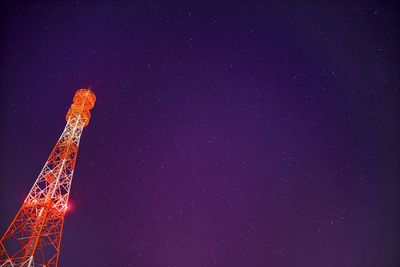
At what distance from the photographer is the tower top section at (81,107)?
64.7 ft

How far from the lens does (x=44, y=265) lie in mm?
15523

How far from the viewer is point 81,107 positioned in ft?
65.2

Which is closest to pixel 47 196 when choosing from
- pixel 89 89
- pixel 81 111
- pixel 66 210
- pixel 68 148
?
pixel 66 210

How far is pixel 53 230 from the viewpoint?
16797mm

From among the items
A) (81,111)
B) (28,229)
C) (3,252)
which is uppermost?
(81,111)

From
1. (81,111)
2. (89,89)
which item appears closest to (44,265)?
(81,111)

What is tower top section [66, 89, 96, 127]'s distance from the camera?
64.7 ft

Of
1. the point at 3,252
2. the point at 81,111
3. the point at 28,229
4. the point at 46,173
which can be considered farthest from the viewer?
the point at 81,111

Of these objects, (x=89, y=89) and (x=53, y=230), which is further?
(x=89, y=89)

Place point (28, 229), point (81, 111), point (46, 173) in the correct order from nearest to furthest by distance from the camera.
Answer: point (28, 229), point (46, 173), point (81, 111)

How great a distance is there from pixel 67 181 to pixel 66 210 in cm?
184

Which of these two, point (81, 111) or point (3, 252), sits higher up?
point (81, 111)

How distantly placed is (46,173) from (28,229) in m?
3.27

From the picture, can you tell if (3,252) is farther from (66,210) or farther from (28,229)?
(66,210)
